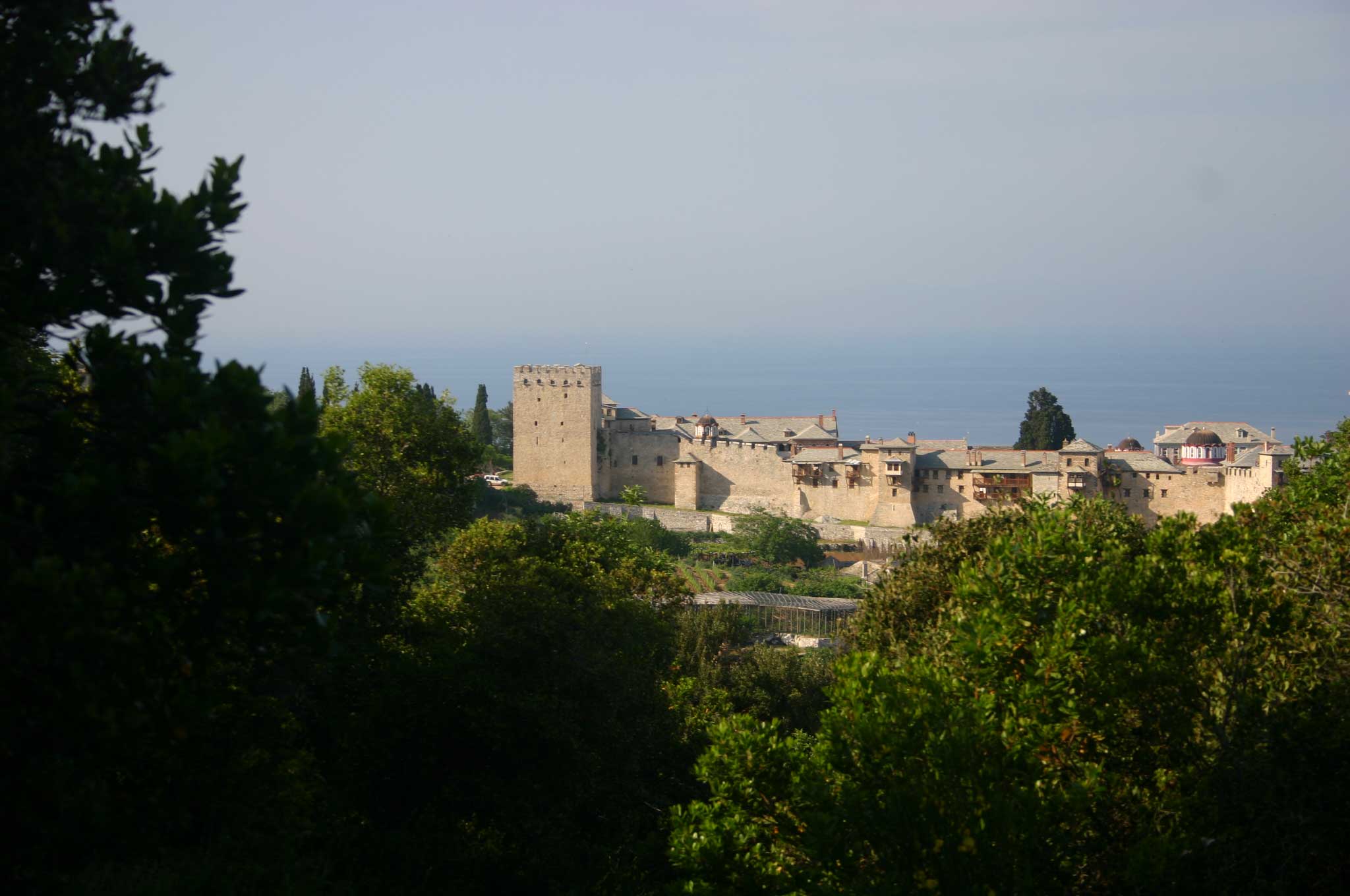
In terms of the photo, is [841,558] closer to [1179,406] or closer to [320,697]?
[320,697]

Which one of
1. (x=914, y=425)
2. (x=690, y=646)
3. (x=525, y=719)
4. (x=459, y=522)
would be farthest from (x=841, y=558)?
(x=914, y=425)

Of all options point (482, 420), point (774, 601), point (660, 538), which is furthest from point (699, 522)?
point (774, 601)

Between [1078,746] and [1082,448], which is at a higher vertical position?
[1082,448]

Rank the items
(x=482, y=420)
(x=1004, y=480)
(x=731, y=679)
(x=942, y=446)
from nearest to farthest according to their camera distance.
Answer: (x=731, y=679), (x=1004, y=480), (x=942, y=446), (x=482, y=420)

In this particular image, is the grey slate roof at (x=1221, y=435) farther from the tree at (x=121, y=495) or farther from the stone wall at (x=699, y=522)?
the tree at (x=121, y=495)

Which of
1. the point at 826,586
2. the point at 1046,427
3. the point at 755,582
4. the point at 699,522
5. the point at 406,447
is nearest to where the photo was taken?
the point at 406,447

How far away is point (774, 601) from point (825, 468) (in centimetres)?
1623

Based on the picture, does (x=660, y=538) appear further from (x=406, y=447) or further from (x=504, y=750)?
(x=504, y=750)

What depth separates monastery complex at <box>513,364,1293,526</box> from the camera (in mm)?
38938

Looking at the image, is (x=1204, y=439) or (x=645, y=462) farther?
(x=1204, y=439)

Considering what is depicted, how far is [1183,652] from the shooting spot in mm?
7629

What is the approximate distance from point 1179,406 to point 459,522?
123 m

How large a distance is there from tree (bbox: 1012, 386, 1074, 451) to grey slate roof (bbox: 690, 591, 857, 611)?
68.1 feet

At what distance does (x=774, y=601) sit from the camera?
26156 millimetres
